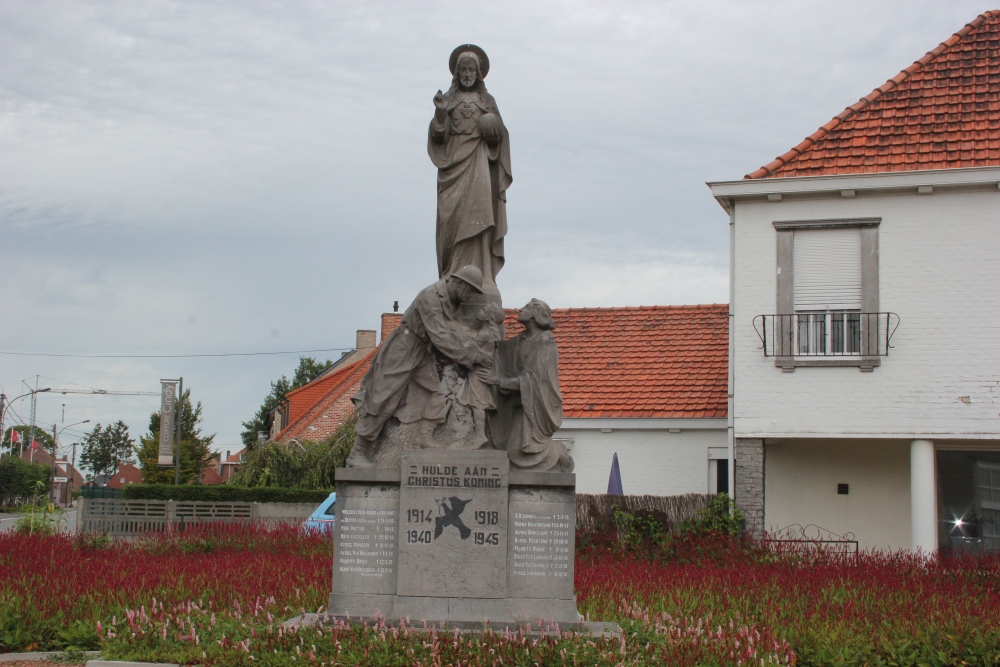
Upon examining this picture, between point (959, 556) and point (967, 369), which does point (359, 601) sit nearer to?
point (959, 556)

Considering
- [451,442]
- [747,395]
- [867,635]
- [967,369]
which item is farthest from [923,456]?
[451,442]

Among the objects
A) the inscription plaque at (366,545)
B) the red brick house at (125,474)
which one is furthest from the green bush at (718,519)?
the red brick house at (125,474)

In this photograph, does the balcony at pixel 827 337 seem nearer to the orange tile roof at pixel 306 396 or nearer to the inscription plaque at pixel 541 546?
the inscription plaque at pixel 541 546

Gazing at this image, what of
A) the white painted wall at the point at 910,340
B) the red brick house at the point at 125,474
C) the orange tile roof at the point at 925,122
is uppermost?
the orange tile roof at the point at 925,122

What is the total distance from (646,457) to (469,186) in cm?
1303

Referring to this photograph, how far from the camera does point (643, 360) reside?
2498 cm

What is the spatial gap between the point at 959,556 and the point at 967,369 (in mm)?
3929

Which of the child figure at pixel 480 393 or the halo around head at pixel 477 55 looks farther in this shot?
the halo around head at pixel 477 55

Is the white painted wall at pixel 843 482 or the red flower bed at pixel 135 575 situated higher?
the white painted wall at pixel 843 482

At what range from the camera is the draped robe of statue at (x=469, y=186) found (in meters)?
11.2

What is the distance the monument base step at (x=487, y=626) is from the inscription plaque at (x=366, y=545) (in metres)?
0.30

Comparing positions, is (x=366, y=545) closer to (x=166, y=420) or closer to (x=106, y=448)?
(x=166, y=420)

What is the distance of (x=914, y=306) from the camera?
63.6 ft

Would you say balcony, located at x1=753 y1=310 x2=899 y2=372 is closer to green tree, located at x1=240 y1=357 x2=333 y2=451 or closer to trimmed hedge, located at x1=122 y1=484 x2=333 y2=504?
trimmed hedge, located at x1=122 y1=484 x2=333 y2=504
